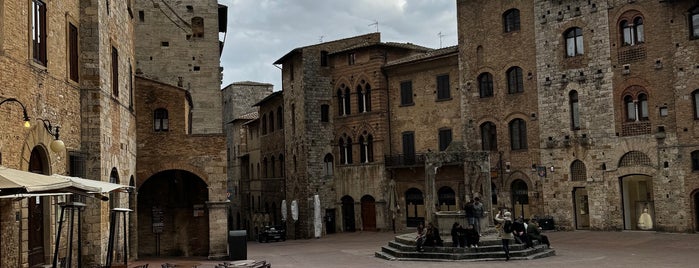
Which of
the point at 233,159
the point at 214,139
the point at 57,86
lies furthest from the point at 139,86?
the point at 233,159

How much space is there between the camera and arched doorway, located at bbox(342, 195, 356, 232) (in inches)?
1620

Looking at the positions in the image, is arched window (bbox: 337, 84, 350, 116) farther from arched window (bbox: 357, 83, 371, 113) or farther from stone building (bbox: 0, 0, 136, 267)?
stone building (bbox: 0, 0, 136, 267)

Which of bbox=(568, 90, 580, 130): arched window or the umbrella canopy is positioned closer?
the umbrella canopy

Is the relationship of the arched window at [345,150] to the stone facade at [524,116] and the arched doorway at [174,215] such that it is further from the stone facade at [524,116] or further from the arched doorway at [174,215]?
the arched doorway at [174,215]

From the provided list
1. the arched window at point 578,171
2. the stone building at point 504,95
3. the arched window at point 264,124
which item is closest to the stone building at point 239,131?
the arched window at point 264,124

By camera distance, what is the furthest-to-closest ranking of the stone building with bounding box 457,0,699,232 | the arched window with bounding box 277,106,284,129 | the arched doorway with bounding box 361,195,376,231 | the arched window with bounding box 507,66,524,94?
1. the arched window with bounding box 277,106,284,129
2. the arched doorway with bounding box 361,195,376,231
3. the arched window with bounding box 507,66,524,94
4. the stone building with bounding box 457,0,699,232

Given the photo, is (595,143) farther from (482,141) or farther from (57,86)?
(57,86)

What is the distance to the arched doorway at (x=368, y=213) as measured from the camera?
40.0 meters

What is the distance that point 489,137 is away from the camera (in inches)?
1438

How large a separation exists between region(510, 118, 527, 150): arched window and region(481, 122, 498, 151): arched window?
3.03 ft

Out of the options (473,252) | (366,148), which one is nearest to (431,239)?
(473,252)

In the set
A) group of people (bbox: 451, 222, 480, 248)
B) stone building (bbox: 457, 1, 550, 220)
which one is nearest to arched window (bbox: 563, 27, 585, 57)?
stone building (bbox: 457, 1, 550, 220)

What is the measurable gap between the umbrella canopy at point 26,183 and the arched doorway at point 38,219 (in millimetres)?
3665

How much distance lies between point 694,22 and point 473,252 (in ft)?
49.2
